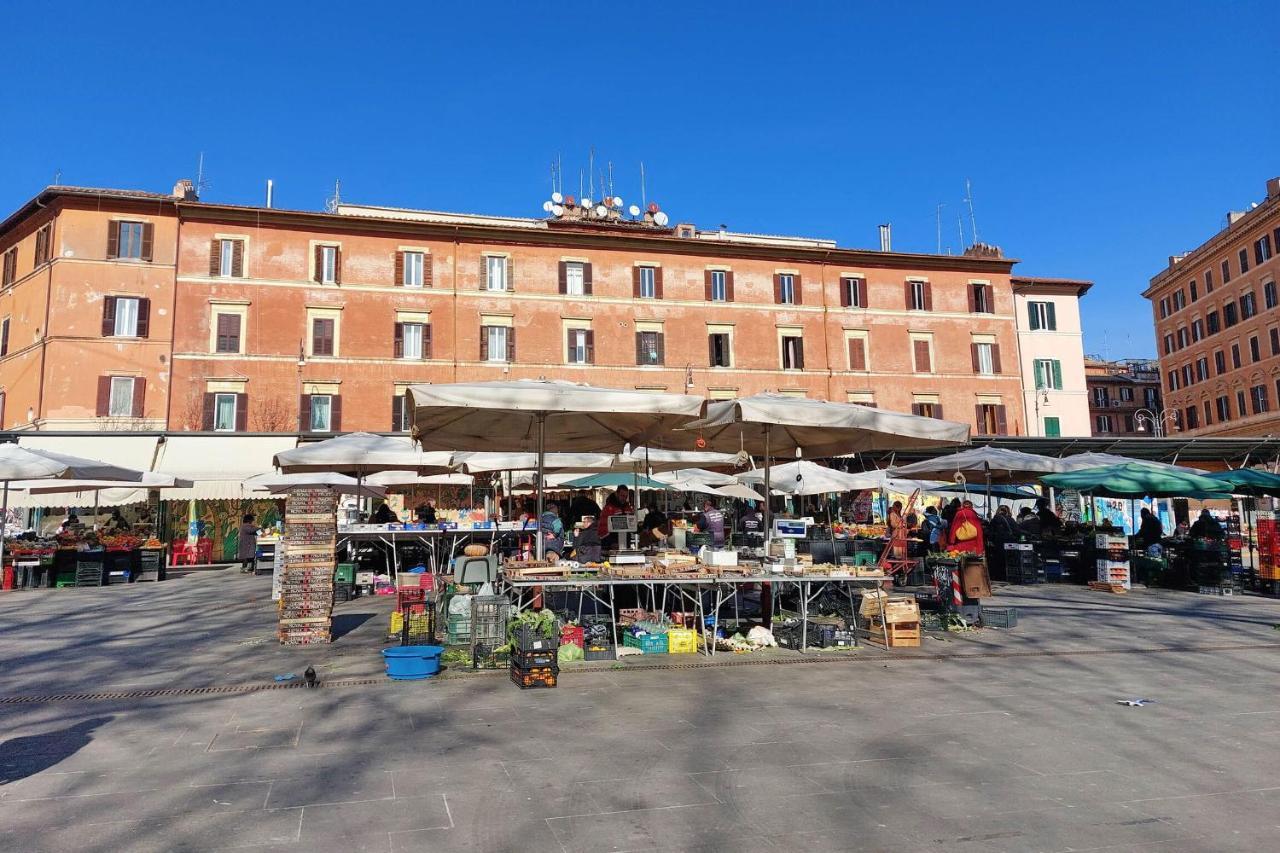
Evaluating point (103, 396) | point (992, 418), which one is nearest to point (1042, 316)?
point (992, 418)

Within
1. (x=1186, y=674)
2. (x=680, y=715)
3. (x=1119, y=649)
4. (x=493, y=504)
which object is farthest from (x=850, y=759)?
(x=493, y=504)

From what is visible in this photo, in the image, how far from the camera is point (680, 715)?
576 cm

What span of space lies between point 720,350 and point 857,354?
607 centimetres

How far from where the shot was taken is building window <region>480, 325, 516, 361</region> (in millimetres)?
30953

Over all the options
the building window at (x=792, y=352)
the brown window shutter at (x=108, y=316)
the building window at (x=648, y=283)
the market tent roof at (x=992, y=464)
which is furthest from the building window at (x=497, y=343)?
the market tent roof at (x=992, y=464)

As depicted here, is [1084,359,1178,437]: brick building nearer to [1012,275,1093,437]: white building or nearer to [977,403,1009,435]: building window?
[1012,275,1093,437]: white building

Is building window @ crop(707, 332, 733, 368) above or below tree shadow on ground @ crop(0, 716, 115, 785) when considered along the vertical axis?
above

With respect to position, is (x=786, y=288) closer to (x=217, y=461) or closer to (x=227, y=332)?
(x=227, y=332)

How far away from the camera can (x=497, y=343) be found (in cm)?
3112

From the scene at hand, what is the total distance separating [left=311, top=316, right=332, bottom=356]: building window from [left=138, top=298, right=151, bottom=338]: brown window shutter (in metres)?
5.31

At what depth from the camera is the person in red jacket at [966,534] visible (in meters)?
9.94

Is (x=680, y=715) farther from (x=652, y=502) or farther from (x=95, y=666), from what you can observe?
(x=652, y=502)

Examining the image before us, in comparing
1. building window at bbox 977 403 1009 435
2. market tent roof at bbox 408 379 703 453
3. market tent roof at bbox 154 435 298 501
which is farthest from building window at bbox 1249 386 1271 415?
market tent roof at bbox 154 435 298 501

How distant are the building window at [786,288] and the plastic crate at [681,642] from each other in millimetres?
27449
